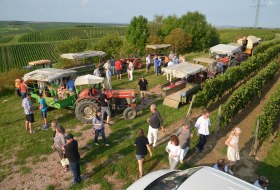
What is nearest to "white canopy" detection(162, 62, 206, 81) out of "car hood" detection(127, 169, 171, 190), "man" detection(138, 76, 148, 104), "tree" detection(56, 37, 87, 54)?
"man" detection(138, 76, 148, 104)

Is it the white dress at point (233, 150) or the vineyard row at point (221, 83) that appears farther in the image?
the vineyard row at point (221, 83)

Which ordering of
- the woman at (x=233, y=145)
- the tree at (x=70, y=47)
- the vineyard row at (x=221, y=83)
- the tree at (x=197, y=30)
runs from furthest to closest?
the tree at (x=197, y=30) < the tree at (x=70, y=47) < the vineyard row at (x=221, y=83) < the woman at (x=233, y=145)

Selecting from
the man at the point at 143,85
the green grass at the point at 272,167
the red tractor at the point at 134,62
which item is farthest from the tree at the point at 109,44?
the green grass at the point at 272,167

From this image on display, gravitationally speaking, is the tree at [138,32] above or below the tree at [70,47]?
above

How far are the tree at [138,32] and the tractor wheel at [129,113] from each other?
31296 mm

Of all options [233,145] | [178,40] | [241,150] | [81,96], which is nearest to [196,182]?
[233,145]

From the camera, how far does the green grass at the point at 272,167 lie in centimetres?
751

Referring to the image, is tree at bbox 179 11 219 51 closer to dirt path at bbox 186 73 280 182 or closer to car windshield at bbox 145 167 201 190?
dirt path at bbox 186 73 280 182

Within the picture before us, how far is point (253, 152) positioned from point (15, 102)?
12749mm

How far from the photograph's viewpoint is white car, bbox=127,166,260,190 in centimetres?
432

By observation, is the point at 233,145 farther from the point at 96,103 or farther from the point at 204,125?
the point at 96,103

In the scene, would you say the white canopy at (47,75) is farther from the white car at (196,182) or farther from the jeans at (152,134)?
the white car at (196,182)

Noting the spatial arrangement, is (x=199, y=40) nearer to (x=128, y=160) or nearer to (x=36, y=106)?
(x=36, y=106)

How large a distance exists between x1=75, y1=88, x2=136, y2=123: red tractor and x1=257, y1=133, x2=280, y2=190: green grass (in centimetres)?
574
